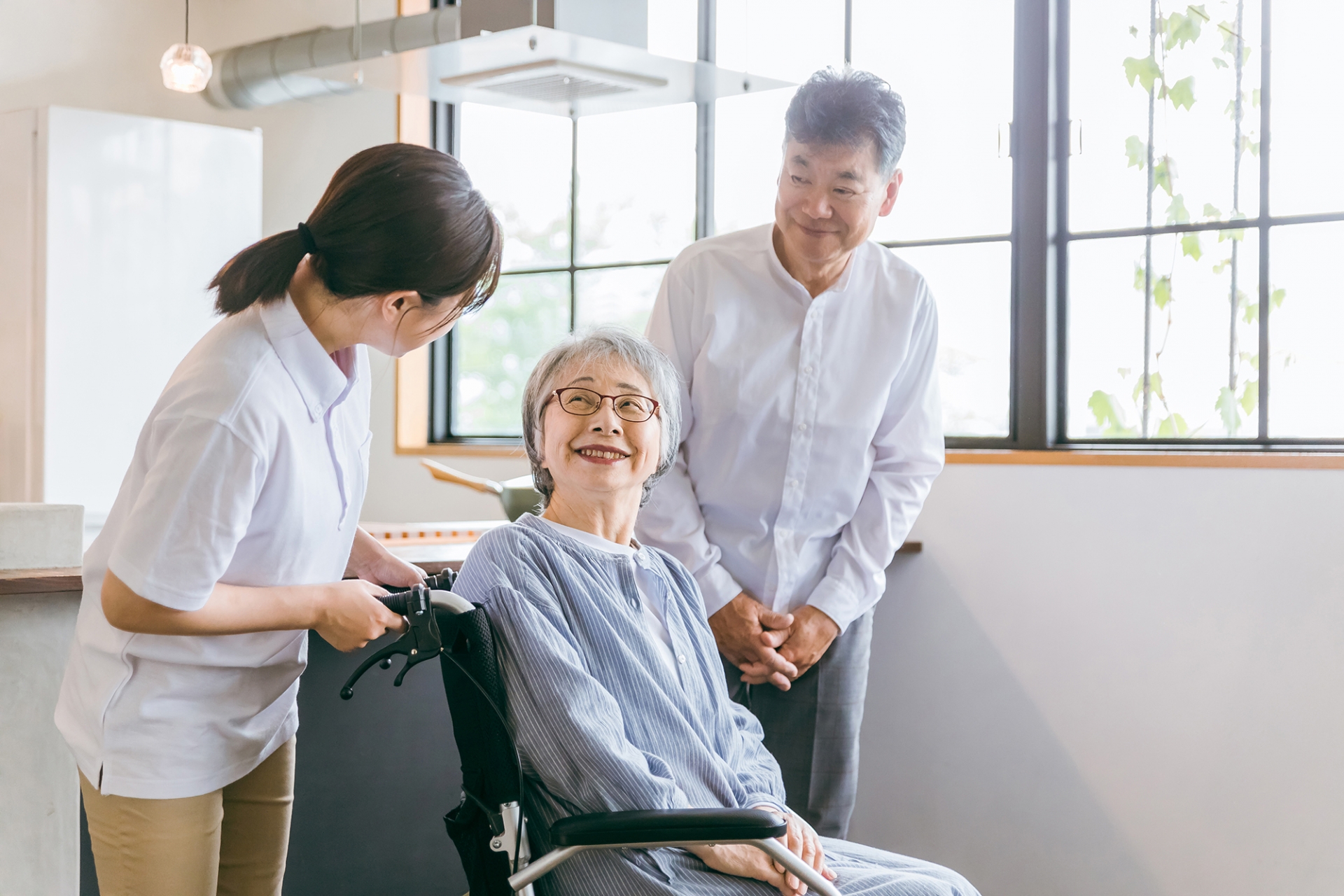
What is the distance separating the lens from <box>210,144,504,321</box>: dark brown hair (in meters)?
1.28

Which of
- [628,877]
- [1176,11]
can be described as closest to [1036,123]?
[1176,11]

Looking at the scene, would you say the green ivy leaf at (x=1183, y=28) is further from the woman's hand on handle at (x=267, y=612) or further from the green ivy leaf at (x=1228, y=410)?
the woman's hand on handle at (x=267, y=612)

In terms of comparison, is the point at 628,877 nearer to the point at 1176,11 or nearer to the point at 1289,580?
the point at 1289,580

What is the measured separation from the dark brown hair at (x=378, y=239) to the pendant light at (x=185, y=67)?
2.56 m

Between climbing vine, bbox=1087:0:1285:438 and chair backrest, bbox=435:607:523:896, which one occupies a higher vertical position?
climbing vine, bbox=1087:0:1285:438

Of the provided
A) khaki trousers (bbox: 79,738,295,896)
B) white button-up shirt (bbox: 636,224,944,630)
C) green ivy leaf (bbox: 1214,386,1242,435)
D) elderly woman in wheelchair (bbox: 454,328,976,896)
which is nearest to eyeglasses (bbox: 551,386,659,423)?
elderly woman in wheelchair (bbox: 454,328,976,896)

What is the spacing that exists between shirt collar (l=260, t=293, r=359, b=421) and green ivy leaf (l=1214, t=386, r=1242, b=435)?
2343mm

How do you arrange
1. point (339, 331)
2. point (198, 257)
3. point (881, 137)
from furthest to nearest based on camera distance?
1. point (198, 257)
2. point (881, 137)
3. point (339, 331)

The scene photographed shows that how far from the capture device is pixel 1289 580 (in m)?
2.62

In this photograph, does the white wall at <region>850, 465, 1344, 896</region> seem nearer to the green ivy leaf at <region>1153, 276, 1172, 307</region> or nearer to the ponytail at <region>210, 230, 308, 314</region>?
the green ivy leaf at <region>1153, 276, 1172, 307</region>

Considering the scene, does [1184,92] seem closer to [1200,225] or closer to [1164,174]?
[1164,174]

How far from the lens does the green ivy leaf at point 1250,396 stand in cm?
285

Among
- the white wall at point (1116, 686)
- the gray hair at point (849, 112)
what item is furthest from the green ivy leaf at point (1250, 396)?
the gray hair at point (849, 112)

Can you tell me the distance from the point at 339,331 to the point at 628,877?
0.74 metres
